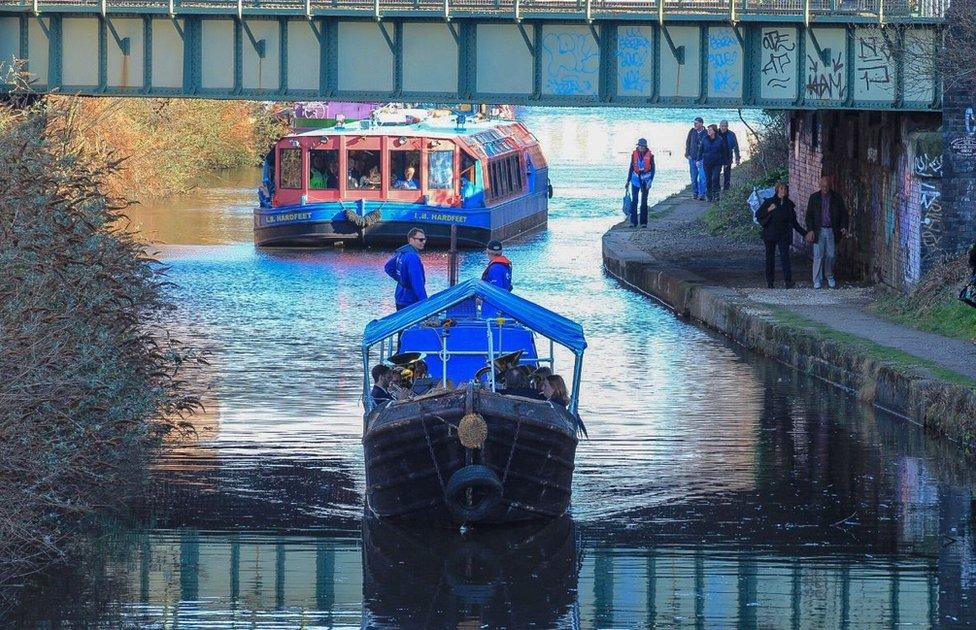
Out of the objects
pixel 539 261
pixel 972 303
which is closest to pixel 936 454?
pixel 972 303

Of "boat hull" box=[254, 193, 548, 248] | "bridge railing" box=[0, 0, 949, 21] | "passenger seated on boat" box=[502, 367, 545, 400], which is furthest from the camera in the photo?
"boat hull" box=[254, 193, 548, 248]

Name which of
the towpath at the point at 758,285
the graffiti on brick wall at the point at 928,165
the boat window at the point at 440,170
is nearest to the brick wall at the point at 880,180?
the graffiti on brick wall at the point at 928,165

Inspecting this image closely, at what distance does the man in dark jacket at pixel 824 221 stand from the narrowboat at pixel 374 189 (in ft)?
38.2

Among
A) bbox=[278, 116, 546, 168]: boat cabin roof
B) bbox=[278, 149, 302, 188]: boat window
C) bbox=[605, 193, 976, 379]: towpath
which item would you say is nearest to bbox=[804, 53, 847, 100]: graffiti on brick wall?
bbox=[605, 193, 976, 379]: towpath

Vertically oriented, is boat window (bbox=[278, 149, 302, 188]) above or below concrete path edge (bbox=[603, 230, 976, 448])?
above

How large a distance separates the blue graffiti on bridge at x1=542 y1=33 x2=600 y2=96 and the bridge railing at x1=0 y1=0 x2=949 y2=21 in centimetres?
45

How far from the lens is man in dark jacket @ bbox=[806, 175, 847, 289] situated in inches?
1062

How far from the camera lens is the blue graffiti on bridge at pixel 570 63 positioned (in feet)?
89.9

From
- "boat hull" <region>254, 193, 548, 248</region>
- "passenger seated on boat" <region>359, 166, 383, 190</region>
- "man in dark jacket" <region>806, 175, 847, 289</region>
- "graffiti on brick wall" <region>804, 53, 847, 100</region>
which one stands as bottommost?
"boat hull" <region>254, 193, 548, 248</region>

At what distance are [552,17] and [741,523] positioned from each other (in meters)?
13.3

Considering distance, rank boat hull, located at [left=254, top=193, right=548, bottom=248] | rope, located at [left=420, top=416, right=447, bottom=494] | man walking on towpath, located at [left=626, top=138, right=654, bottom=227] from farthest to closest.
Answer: boat hull, located at [left=254, top=193, right=548, bottom=248]
man walking on towpath, located at [left=626, top=138, right=654, bottom=227]
rope, located at [left=420, top=416, right=447, bottom=494]

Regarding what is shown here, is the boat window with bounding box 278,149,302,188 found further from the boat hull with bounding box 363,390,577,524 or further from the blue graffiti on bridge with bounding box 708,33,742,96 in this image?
the boat hull with bounding box 363,390,577,524

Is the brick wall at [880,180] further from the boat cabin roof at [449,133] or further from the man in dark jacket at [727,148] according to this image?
the boat cabin roof at [449,133]

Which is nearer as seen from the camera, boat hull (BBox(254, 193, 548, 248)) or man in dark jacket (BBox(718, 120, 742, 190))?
boat hull (BBox(254, 193, 548, 248))
